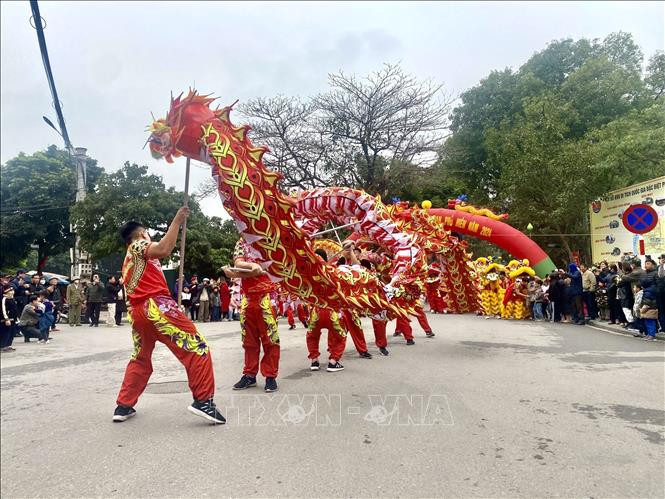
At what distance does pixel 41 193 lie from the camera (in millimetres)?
3658

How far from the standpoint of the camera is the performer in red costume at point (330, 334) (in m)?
5.86

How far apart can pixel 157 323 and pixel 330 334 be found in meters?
2.67

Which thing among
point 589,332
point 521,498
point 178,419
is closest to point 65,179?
point 178,419

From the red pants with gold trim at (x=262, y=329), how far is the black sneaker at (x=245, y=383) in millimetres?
43

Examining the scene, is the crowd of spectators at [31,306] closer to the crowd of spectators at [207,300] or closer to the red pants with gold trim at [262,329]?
the red pants with gold trim at [262,329]

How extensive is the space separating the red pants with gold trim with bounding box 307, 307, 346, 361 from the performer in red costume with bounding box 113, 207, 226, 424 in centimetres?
213

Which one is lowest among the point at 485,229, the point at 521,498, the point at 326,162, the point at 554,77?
the point at 521,498

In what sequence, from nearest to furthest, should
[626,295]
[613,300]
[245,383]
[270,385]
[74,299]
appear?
[270,385] → [245,383] → [74,299] → [626,295] → [613,300]

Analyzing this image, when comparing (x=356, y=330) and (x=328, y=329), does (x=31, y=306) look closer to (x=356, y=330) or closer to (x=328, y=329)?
(x=328, y=329)

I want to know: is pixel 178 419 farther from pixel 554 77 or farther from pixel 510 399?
pixel 554 77

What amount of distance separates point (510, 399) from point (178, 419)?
2.92 m

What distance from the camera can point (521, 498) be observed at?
8.57 feet

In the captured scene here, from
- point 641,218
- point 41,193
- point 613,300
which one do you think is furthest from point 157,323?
point 613,300

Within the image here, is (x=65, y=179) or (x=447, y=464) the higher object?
(x=65, y=179)
